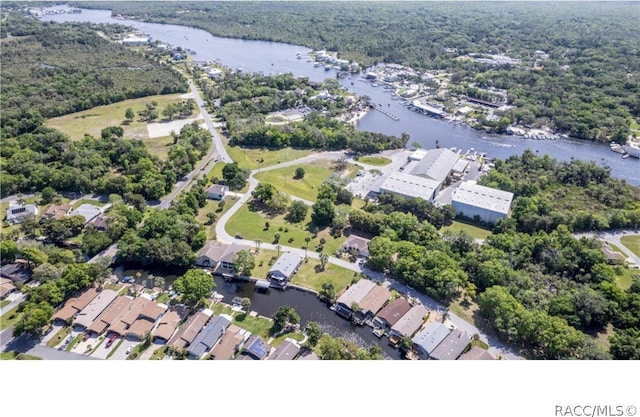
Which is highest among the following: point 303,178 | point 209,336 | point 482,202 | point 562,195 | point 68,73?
point 482,202

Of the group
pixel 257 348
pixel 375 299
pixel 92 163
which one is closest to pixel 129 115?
pixel 92 163

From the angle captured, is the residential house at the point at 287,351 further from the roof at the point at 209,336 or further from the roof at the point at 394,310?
the roof at the point at 394,310

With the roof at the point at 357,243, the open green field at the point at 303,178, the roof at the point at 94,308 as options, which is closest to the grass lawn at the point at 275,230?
the roof at the point at 357,243

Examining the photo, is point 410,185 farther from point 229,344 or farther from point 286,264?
point 229,344

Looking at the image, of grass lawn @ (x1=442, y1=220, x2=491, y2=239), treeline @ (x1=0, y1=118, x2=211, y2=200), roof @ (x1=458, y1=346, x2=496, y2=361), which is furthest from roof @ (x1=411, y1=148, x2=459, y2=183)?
treeline @ (x1=0, y1=118, x2=211, y2=200)

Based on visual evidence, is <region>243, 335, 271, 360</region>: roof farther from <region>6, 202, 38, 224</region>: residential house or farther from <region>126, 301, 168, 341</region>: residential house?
<region>6, 202, 38, 224</region>: residential house

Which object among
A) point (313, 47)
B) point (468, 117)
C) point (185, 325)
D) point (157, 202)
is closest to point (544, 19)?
point (313, 47)
